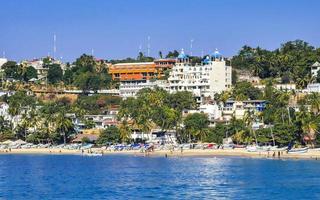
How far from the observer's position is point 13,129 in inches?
3831

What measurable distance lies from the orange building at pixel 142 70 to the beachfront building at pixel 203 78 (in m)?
8.91

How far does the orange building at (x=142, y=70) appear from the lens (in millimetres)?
121794

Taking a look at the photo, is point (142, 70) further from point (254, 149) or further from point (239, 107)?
point (254, 149)

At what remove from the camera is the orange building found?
122 m

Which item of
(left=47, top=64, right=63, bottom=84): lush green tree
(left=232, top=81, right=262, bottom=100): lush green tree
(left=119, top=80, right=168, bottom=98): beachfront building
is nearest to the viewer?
(left=232, top=81, right=262, bottom=100): lush green tree

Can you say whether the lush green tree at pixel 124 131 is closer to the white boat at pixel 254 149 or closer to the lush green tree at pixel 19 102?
the white boat at pixel 254 149

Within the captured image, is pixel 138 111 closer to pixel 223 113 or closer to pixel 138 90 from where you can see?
pixel 223 113

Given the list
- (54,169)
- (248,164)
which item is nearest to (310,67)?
(248,164)

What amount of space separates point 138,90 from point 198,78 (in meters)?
8.77

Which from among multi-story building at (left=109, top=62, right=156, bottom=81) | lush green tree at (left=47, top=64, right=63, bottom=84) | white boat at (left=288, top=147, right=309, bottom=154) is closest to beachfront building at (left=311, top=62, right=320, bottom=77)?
multi-story building at (left=109, top=62, right=156, bottom=81)

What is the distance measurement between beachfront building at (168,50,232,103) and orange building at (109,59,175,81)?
29.2 ft

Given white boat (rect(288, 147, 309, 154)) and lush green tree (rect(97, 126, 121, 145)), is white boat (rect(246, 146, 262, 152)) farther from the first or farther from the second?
lush green tree (rect(97, 126, 121, 145))

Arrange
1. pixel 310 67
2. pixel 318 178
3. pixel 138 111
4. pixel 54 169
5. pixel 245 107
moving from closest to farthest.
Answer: pixel 318 178
pixel 54 169
pixel 138 111
pixel 245 107
pixel 310 67

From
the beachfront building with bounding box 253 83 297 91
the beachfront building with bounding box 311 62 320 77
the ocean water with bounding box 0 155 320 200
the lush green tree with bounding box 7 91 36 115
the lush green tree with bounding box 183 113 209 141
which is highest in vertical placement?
the beachfront building with bounding box 311 62 320 77
